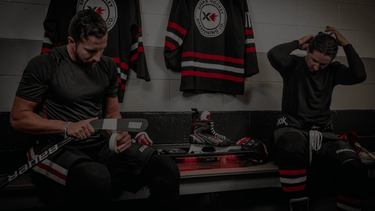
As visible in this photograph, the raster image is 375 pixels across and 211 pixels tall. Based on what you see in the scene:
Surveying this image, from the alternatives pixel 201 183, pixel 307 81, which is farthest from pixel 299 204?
pixel 307 81

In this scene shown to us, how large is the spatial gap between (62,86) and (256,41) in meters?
1.65

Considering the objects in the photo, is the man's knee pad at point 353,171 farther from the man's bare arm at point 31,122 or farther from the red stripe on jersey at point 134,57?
the red stripe on jersey at point 134,57

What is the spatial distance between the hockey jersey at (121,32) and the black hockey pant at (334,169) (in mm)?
1053

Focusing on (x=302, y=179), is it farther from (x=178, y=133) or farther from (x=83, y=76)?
(x=83, y=76)

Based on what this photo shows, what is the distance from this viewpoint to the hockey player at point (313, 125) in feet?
4.26

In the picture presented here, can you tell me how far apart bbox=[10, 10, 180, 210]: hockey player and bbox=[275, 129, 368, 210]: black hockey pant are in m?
0.65

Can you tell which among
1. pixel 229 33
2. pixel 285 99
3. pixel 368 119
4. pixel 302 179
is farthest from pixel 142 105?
pixel 368 119

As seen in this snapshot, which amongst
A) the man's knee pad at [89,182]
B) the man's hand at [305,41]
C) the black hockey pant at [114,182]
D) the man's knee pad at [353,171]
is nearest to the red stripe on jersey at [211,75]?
the man's hand at [305,41]

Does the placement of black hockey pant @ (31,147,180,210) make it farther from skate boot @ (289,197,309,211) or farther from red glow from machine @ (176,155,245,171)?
skate boot @ (289,197,309,211)

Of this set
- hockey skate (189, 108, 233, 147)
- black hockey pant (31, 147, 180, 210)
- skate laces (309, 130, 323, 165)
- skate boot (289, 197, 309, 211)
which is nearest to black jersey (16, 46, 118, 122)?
black hockey pant (31, 147, 180, 210)

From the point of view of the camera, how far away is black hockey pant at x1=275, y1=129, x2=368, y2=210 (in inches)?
50.4

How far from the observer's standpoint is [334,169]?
146 centimetres

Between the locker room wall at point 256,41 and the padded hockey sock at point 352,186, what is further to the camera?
the locker room wall at point 256,41

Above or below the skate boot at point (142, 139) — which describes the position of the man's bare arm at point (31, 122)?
above
